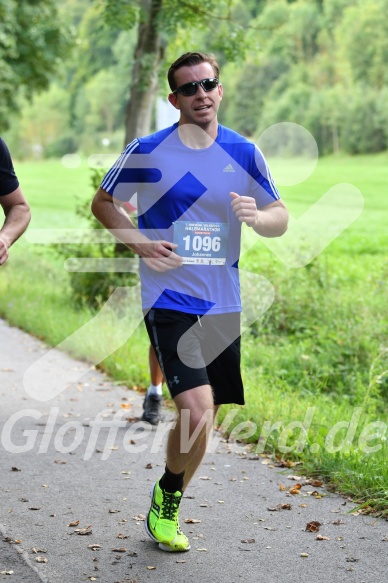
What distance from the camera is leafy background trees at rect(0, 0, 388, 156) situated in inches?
423

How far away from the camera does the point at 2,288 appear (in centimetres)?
1457

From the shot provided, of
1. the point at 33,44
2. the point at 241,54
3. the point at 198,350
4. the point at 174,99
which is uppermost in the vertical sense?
the point at 33,44

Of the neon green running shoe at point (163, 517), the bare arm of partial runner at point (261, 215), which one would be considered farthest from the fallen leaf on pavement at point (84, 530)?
the bare arm of partial runner at point (261, 215)

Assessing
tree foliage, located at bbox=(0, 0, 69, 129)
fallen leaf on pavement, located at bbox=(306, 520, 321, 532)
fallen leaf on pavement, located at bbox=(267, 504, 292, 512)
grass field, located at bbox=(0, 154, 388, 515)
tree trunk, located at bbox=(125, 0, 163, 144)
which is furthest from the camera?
tree foliage, located at bbox=(0, 0, 69, 129)

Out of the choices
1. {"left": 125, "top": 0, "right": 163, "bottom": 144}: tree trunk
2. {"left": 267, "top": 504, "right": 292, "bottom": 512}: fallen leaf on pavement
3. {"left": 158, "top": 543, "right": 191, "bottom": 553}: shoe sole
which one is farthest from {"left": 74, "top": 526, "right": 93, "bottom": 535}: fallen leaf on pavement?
{"left": 125, "top": 0, "right": 163, "bottom": 144}: tree trunk

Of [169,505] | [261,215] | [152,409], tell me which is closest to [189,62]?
[261,215]

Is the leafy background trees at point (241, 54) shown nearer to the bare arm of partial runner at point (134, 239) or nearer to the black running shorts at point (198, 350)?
the bare arm of partial runner at point (134, 239)

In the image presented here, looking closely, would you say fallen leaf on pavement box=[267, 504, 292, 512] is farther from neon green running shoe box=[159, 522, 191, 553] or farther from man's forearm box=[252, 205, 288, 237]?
man's forearm box=[252, 205, 288, 237]

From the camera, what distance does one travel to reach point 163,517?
4.71 meters

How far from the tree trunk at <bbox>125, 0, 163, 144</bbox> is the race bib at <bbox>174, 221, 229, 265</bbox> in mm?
6134

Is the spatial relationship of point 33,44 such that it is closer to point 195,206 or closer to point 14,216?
point 14,216

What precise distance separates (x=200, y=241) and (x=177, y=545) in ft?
4.64

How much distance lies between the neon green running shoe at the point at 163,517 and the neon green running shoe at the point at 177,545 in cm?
2

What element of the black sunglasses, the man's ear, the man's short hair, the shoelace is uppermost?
the man's short hair
